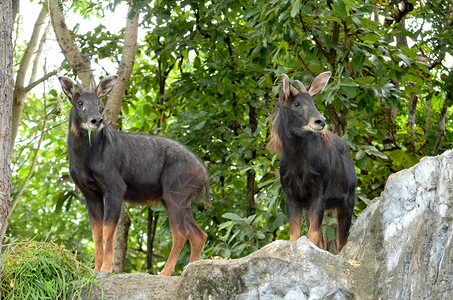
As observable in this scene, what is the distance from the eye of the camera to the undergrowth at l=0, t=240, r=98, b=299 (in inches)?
246

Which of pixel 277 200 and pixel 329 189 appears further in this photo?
pixel 277 200

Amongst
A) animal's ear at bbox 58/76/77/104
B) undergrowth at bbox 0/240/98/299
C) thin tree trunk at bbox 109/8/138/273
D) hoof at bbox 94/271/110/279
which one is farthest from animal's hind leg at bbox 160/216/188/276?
thin tree trunk at bbox 109/8/138/273

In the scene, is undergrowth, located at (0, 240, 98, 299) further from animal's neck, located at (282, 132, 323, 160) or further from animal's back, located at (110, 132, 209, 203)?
animal's neck, located at (282, 132, 323, 160)

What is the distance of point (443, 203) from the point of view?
528 centimetres

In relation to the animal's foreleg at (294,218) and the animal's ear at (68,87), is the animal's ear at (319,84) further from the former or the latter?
the animal's ear at (68,87)

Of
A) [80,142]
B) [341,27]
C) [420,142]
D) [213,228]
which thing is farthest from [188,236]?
[420,142]

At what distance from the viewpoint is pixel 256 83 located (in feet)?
37.5

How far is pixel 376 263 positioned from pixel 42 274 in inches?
131

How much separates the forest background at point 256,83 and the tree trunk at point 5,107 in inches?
79.2

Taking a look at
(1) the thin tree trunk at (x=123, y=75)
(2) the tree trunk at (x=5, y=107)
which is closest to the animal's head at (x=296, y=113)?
(2) the tree trunk at (x=5, y=107)

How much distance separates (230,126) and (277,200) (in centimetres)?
391

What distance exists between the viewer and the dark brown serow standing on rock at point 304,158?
686 centimetres

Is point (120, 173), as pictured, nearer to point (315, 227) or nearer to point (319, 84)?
point (315, 227)

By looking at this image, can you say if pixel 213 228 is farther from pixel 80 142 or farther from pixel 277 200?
pixel 80 142
